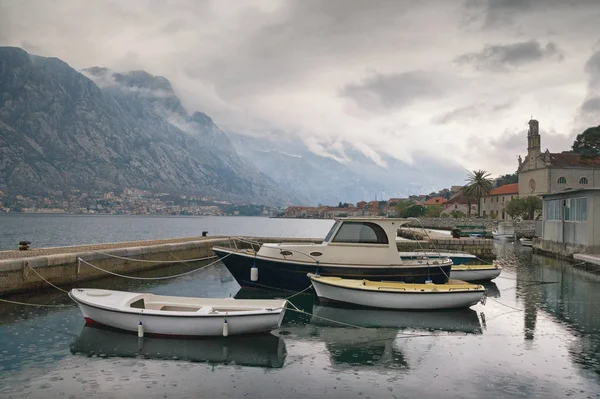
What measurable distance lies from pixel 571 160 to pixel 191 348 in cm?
10615

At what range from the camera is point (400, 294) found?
16.5 m

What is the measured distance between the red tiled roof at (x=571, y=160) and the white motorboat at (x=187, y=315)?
3922 inches

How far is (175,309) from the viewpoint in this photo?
13.8 m

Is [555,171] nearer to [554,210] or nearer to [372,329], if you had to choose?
[554,210]

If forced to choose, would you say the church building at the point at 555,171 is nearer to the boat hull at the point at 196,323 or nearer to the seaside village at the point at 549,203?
the seaside village at the point at 549,203

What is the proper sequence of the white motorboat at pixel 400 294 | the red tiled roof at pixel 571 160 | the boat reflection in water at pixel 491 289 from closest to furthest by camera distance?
1. the white motorboat at pixel 400 294
2. the boat reflection in water at pixel 491 289
3. the red tiled roof at pixel 571 160

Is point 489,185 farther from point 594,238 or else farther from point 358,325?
point 358,325

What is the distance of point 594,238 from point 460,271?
13.2 m

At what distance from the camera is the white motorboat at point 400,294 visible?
16.6 m

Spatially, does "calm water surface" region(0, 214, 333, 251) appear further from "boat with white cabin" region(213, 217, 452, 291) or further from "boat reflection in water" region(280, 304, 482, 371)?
"boat reflection in water" region(280, 304, 482, 371)

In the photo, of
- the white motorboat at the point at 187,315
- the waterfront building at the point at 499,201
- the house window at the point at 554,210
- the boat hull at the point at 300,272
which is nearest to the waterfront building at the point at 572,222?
the house window at the point at 554,210

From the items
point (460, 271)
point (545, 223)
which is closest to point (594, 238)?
point (545, 223)

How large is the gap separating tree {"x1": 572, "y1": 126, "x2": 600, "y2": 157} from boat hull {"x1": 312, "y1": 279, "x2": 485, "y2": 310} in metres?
91.9

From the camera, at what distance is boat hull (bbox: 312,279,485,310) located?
16.6 m
